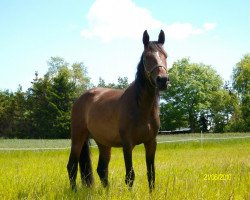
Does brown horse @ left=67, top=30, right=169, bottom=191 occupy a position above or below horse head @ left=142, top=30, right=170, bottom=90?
below

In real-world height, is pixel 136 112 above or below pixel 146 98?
below

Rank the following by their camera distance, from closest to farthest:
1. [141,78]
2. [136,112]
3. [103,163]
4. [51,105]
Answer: [136,112] < [141,78] < [103,163] < [51,105]

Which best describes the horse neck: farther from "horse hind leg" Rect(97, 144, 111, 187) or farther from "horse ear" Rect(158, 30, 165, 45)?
"horse hind leg" Rect(97, 144, 111, 187)

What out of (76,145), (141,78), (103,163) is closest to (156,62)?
(141,78)

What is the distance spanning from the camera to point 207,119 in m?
72.8

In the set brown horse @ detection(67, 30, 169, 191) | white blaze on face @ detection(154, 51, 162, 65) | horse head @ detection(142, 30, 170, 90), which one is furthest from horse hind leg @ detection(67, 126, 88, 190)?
white blaze on face @ detection(154, 51, 162, 65)

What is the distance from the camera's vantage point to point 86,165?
7324mm

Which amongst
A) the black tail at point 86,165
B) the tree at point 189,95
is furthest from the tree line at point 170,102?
the black tail at point 86,165

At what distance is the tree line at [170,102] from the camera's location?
178 ft

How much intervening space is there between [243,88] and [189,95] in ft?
34.6

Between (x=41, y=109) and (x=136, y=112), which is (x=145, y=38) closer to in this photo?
(x=136, y=112)

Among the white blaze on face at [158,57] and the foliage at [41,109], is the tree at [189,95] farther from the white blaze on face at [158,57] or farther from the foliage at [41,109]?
the white blaze on face at [158,57]

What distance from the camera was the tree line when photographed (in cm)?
5422

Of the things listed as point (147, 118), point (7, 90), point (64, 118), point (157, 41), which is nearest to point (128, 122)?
point (147, 118)
